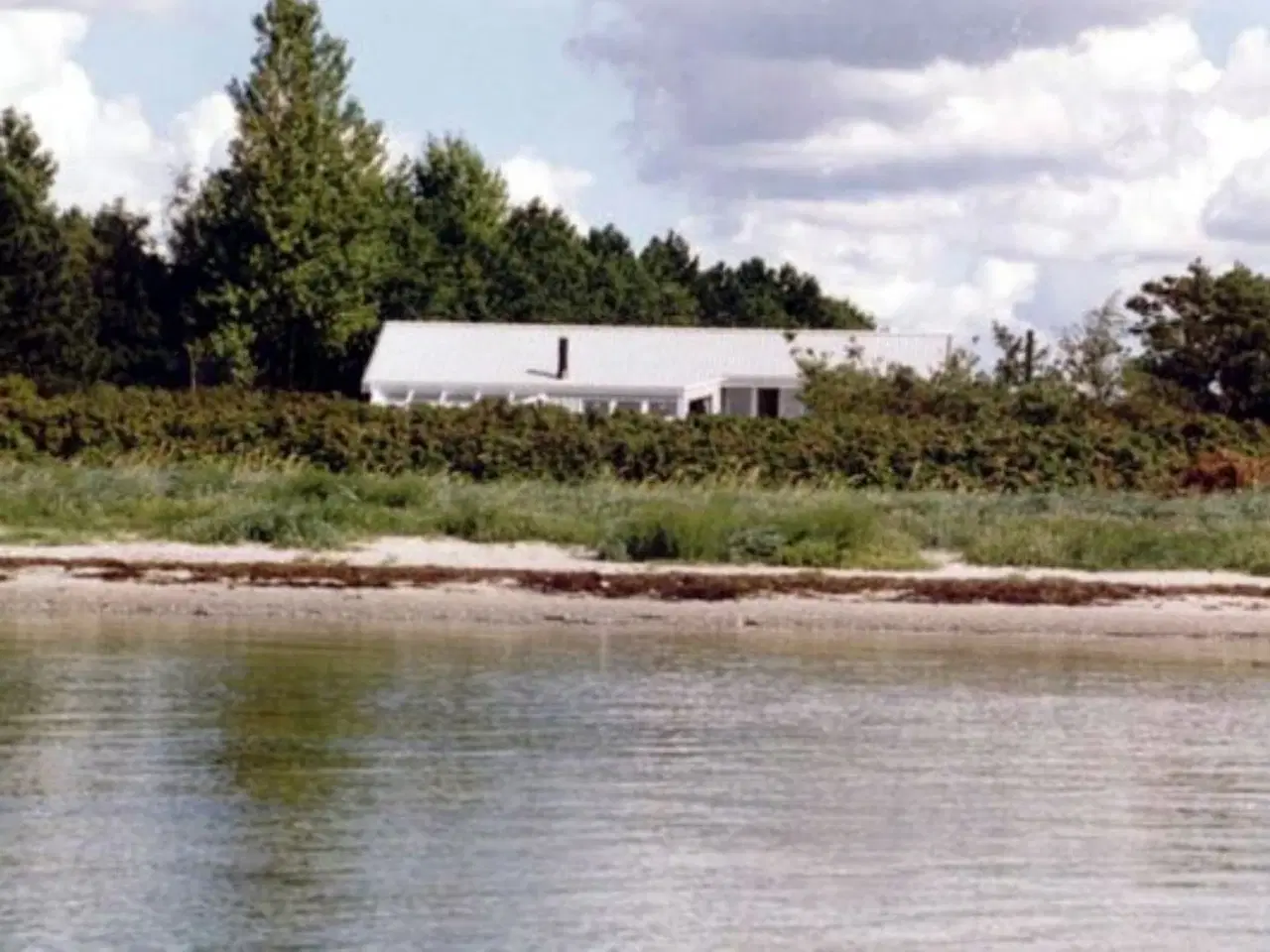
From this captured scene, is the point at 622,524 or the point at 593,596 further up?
the point at 622,524

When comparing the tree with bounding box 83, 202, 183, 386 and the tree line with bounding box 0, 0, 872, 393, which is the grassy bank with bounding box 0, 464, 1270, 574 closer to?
the tree line with bounding box 0, 0, 872, 393

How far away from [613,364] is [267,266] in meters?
9.52

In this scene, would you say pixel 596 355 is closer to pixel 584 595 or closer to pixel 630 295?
pixel 630 295

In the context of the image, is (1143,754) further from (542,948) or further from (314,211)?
(314,211)

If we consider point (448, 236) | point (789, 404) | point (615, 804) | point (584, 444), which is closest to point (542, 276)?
point (448, 236)

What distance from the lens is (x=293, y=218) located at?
61875 millimetres

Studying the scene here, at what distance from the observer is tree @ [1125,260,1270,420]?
179 ft

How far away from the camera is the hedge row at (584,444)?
39.9 meters

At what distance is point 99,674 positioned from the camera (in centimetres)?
1917

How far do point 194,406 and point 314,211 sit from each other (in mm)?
21173

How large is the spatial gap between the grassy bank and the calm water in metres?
7.09

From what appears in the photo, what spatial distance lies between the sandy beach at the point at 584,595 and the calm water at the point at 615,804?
3.18 m

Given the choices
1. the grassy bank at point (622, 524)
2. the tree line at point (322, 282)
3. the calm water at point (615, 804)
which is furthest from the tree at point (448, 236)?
the calm water at point (615, 804)

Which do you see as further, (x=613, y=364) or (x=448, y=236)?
(x=448, y=236)
